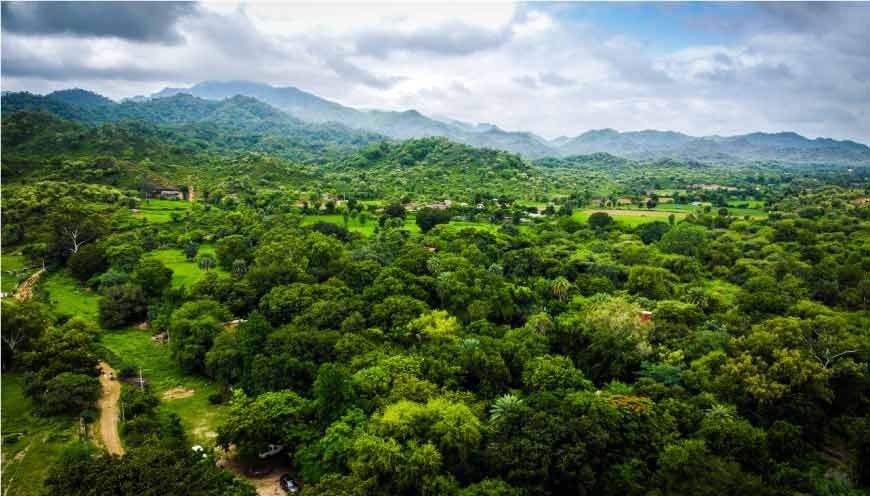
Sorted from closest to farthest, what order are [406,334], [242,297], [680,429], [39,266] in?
[680,429] < [406,334] < [242,297] < [39,266]

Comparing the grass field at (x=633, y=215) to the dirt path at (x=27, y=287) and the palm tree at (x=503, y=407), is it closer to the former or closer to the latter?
the palm tree at (x=503, y=407)

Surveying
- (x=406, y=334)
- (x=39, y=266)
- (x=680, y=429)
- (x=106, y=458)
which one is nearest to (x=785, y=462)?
(x=680, y=429)

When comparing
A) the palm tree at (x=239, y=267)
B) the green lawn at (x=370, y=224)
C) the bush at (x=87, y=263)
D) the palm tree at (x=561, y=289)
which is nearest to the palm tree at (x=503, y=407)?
the palm tree at (x=561, y=289)

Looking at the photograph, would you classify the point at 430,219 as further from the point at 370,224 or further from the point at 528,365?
the point at 528,365

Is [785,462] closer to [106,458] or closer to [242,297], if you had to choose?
[106,458]

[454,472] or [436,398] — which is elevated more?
[436,398]

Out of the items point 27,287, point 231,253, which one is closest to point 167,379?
Answer: point 231,253
